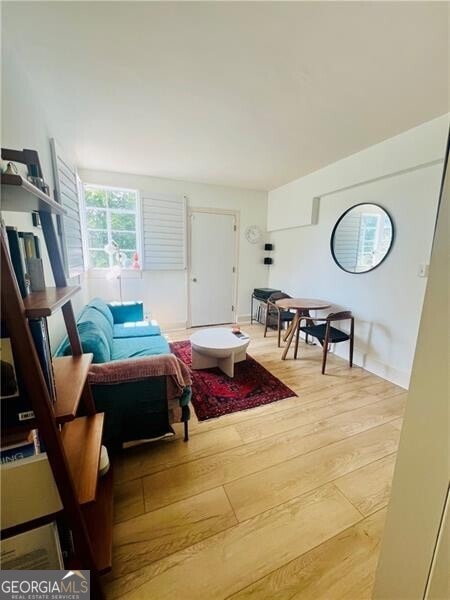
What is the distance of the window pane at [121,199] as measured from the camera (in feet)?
12.0

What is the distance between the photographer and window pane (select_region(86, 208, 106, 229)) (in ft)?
11.7

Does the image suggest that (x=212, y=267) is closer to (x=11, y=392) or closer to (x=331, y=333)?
(x=331, y=333)

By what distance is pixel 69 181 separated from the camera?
255 cm

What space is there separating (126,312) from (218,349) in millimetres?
1484

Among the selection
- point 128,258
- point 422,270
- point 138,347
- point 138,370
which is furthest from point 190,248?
point 422,270

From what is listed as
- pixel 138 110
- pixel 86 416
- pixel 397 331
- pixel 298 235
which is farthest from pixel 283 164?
pixel 86 416

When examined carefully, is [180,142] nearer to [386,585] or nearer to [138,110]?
[138,110]

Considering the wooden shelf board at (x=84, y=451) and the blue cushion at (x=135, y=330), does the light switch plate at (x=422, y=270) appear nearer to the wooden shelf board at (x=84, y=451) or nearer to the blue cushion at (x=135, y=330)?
the blue cushion at (x=135, y=330)

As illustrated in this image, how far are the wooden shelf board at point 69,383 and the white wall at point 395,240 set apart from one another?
280 cm

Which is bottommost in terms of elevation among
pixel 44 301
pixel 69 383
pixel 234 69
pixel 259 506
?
pixel 259 506

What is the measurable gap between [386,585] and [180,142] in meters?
3.30

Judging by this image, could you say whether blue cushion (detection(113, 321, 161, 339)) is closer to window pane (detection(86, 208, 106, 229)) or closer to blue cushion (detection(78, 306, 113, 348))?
blue cushion (detection(78, 306, 113, 348))

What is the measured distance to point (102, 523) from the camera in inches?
43.9

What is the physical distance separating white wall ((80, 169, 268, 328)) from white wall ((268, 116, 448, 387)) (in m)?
0.98
